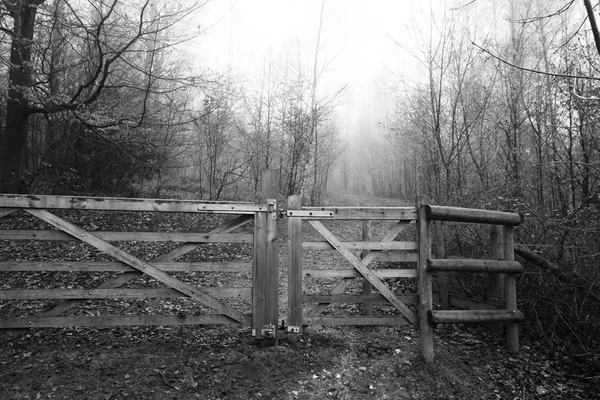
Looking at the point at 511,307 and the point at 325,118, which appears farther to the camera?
the point at 325,118

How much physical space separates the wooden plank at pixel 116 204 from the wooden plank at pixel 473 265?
2.27 metres

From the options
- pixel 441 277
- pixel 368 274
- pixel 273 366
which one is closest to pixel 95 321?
pixel 273 366

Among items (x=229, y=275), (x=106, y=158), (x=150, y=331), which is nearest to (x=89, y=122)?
(x=106, y=158)

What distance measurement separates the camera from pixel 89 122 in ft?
29.2

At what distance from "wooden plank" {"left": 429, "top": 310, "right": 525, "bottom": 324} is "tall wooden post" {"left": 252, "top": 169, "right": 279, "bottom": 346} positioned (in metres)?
1.94

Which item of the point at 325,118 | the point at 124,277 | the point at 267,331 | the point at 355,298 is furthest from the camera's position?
the point at 325,118

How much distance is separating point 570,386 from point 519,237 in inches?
101

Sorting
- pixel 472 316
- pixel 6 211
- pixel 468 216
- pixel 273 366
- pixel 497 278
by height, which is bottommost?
pixel 273 366

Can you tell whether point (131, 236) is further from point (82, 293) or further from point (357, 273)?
point (357, 273)

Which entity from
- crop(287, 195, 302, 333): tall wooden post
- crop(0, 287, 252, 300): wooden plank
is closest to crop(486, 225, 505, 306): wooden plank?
crop(287, 195, 302, 333): tall wooden post

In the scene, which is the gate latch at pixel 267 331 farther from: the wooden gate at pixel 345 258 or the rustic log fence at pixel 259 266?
the wooden gate at pixel 345 258

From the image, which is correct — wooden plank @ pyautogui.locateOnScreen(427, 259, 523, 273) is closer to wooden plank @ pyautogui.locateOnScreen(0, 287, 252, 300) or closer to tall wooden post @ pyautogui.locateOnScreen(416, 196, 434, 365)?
tall wooden post @ pyautogui.locateOnScreen(416, 196, 434, 365)

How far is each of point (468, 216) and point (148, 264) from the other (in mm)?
3950

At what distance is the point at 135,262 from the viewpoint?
3.84 m
